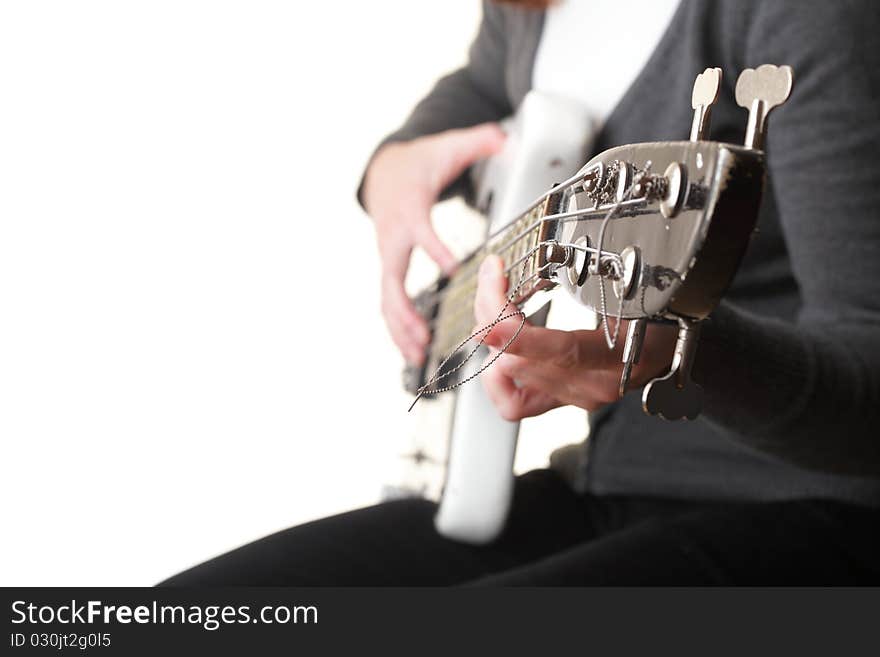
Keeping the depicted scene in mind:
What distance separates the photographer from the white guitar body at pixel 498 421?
594mm

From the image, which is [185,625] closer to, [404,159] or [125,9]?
[404,159]

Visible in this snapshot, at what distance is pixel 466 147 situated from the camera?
0.76m

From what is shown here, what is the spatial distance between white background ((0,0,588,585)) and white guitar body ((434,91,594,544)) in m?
0.22

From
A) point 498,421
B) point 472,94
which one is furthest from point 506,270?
point 472,94

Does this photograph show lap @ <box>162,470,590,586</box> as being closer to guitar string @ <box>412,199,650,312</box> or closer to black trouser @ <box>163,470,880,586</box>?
black trouser @ <box>163,470,880,586</box>

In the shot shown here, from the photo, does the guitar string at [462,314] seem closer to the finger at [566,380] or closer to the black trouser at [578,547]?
the finger at [566,380]

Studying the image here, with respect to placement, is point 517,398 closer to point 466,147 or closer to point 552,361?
point 552,361

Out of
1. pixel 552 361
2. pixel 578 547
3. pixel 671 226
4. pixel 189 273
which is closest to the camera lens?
pixel 671 226

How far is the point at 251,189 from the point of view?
3.46 feet

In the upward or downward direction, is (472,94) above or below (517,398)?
above

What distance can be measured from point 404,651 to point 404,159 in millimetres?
473

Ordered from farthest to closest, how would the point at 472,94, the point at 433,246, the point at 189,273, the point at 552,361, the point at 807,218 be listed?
the point at 189,273, the point at 472,94, the point at 433,246, the point at 807,218, the point at 552,361

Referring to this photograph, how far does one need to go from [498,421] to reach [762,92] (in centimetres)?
38

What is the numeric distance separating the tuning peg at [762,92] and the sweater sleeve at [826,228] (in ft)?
0.54
